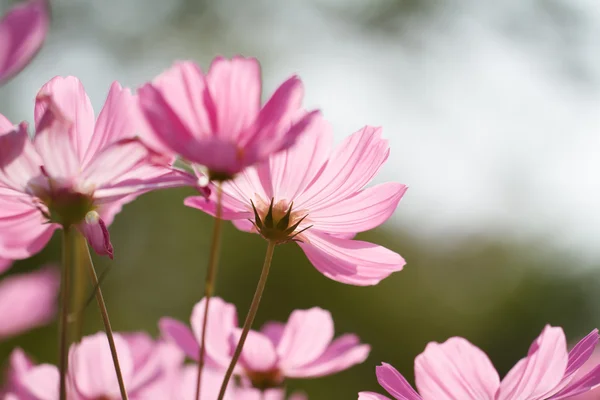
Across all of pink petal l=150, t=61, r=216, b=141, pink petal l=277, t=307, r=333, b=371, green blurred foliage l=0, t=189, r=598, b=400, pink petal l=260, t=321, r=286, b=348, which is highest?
green blurred foliage l=0, t=189, r=598, b=400

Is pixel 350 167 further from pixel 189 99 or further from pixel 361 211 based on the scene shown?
pixel 189 99

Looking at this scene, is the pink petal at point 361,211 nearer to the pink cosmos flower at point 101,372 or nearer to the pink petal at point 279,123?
the pink petal at point 279,123

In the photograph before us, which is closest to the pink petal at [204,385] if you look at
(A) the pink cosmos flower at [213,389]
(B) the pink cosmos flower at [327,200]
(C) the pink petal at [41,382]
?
(A) the pink cosmos flower at [213,389]

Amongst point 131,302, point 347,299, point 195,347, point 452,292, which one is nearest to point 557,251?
point 452,292

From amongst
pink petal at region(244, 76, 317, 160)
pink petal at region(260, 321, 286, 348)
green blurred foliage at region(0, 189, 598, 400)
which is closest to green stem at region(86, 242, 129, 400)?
pink petal at region(244, 76, 317, 160)

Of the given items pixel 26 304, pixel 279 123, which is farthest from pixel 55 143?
pixel 26 304

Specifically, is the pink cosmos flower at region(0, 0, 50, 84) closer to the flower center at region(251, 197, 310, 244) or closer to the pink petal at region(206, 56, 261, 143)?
the pink petal at region(206, 56, 261, 143)
